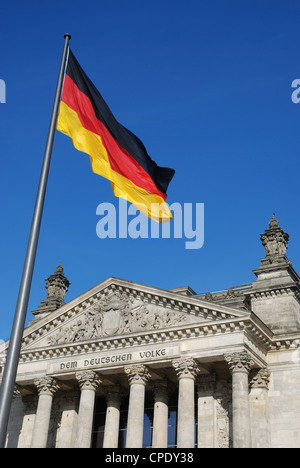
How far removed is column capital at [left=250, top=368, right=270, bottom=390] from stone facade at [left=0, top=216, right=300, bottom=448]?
7 centimetres

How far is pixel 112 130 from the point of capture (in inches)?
769

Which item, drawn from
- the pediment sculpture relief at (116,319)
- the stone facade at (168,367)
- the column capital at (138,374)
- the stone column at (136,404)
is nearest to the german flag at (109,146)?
the stone facade at (168,367)

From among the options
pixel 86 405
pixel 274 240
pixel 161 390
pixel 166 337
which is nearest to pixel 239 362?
pixel 166 337

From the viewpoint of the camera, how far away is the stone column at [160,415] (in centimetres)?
3584

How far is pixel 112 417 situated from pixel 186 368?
25.3ft

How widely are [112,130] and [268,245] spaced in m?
26.0

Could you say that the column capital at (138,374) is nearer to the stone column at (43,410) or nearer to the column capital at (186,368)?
the column capital at (186,368)

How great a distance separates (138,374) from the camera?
36531mm

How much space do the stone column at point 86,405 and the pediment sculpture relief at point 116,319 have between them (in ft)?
9.20

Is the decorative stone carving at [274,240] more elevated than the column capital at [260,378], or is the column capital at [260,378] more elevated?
the decorative stone carving at [274,240]

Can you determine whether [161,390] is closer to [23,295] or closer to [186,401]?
[186,401]
